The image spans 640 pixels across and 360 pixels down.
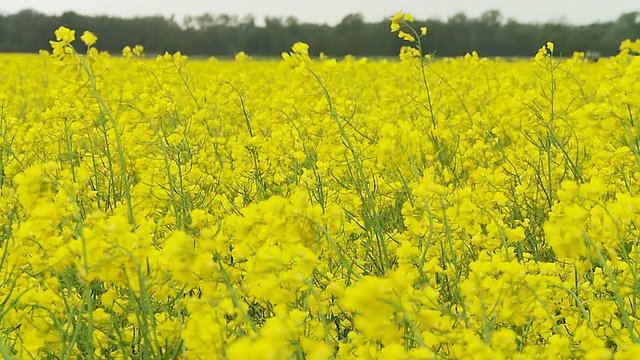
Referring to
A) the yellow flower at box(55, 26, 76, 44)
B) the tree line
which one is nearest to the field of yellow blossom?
the yellow flower at box(55, 26, 76, 44)

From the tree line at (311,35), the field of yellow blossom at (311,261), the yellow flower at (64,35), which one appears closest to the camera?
the field of yellow blossom at (311,261)

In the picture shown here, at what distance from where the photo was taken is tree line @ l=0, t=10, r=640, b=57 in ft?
71.5

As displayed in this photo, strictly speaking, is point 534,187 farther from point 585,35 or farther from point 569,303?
point 585,35

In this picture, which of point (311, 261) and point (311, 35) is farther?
point (311, 35)

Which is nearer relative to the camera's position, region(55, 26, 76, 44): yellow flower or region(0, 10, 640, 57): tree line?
region(55, 26, 76, 44): yellow flower

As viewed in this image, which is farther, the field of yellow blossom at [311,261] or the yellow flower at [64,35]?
the yellow flower at [64,35]

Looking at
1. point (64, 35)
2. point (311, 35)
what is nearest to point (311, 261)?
point (64, 35)

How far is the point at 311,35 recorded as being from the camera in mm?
25750

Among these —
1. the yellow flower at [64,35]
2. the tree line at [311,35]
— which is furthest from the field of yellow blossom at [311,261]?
the tree line at [311,35]

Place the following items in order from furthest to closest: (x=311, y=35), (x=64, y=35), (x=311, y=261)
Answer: (x=311, y=35)
(x=64, y=35)
(x=311, y=261)

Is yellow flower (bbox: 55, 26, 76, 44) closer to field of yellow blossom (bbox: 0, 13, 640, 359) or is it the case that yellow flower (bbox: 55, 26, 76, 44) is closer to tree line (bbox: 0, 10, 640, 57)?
field of yellow blossom (bbox: 0, 13, 640, 359)

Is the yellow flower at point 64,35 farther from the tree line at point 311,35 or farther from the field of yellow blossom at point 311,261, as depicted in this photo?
the tree line at point 311,35

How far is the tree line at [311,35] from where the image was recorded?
71.5 ft

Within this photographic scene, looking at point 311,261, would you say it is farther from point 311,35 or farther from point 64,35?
point 311,35
